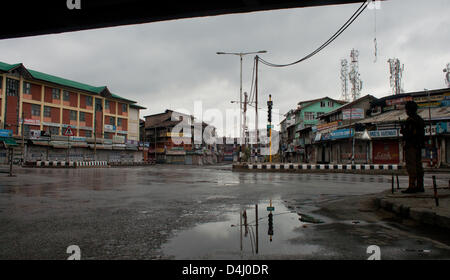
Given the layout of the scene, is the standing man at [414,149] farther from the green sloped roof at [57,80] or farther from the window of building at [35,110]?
the window of building at [35,110]

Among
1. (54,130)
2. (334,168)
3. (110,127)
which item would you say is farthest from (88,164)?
(334,168)

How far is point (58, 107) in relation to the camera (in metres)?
48.0

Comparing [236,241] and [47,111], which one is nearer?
[236,241]

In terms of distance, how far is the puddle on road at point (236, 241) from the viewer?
11.5 ft

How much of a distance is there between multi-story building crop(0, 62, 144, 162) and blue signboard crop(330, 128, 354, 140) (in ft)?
114

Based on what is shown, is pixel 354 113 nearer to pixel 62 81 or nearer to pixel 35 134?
pixel 35 134

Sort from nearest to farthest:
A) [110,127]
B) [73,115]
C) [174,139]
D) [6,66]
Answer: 1. [6,66]
2. [73,115]
3. [110,127]
4. [174,139]

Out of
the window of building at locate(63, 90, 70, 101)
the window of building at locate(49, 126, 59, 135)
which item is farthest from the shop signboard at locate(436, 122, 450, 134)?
the window of building at locate(63, 90, 70, 101)

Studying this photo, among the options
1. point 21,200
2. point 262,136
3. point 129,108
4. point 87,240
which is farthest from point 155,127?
point 87,240

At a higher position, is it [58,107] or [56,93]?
[56,93]

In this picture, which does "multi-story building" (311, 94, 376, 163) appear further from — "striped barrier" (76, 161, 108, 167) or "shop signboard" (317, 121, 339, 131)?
"striped barrier" (76, 161, 108, 167)

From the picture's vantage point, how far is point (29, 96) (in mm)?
43656

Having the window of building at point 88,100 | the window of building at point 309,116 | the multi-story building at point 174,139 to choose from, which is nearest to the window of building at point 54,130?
the window of building at point 88,100

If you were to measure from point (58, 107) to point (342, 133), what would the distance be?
4420 cm
